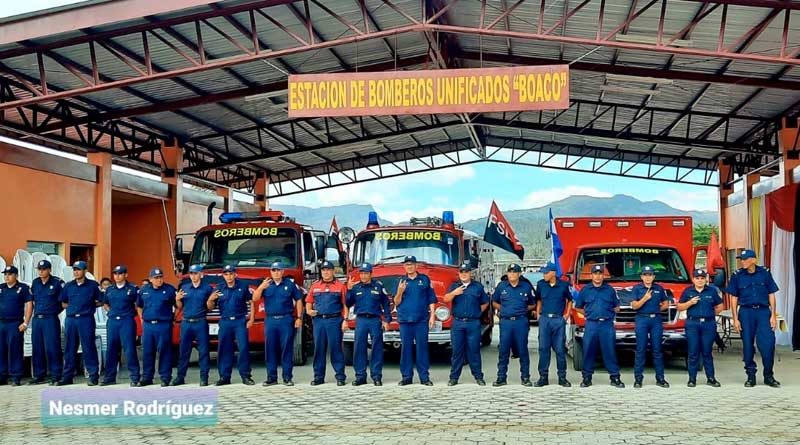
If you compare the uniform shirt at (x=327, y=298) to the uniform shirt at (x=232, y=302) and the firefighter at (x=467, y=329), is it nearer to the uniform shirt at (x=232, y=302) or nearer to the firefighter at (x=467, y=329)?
the uniform shirt at (x=232, y=302)

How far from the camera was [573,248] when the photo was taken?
13.0 m

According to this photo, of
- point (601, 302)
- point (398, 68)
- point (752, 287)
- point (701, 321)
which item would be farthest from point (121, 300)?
point (398, 68)

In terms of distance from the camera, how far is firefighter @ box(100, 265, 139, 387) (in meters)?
9.41

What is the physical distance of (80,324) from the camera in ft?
31.3

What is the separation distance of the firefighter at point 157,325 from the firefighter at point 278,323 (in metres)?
1.10

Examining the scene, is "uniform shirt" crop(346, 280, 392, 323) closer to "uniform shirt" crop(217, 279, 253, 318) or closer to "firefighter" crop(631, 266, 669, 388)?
"uniform shirt" crop(217, 279, 253, 318)

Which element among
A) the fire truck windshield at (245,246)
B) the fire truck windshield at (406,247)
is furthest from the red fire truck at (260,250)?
the fire truck windshield at (406,247)

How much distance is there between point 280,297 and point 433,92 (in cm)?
340

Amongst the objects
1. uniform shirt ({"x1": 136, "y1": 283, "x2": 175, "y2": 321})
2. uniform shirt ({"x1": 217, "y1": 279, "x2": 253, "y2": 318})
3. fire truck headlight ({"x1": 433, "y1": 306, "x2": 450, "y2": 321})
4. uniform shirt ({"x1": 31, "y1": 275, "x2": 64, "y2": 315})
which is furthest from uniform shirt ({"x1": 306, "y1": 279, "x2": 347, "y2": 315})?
uniform shirt ({"x1": 31, "y1": 275, "x2": 64, "y2": 315})

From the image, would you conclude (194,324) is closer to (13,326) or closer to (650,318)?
(13,326)

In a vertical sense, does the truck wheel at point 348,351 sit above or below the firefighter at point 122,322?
below

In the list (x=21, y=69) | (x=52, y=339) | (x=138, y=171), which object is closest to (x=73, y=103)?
(x=21, y=69)

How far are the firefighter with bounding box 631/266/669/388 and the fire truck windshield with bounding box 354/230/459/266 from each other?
10.4 feet

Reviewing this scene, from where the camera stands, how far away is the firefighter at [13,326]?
31.4ft
